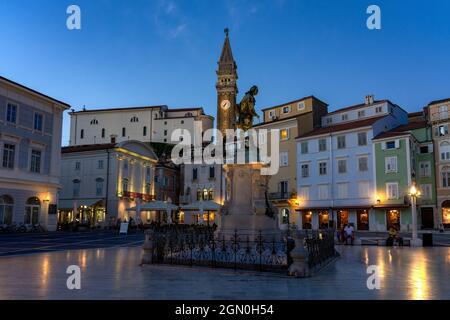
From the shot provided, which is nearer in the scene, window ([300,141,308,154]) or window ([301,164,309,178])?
window ([301,164,309,178])

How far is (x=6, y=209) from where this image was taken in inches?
1383

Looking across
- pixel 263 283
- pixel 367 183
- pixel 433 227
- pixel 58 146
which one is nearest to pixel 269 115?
pixel 367 183

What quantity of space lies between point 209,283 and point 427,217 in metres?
43.7

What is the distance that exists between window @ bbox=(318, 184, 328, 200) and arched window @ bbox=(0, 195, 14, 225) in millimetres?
33011

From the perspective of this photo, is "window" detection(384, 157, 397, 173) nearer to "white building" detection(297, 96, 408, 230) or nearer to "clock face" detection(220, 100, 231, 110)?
"white building" detection(297, 96, 408, 230)

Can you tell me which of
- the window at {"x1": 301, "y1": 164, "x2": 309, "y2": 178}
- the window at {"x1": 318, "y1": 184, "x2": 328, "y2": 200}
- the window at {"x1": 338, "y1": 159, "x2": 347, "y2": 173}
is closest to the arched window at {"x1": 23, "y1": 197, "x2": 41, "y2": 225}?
the window at {"x1": 301, "y1": 164, "x2": 309, "y2": 178}

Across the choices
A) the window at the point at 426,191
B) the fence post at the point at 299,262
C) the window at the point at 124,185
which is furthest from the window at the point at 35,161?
the window at the point at 426,191

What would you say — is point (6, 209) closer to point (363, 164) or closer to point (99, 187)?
point (99, 187)

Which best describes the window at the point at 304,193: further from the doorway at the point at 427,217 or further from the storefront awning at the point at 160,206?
the storefront awning at the point at 160,206

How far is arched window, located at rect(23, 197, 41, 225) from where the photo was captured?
37.2m

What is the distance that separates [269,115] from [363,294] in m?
54.0

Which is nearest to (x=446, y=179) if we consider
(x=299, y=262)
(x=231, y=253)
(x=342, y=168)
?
(x=342, y=168)
